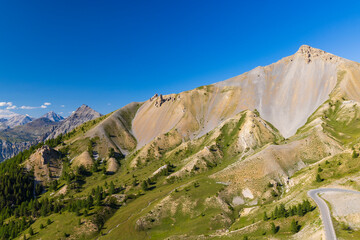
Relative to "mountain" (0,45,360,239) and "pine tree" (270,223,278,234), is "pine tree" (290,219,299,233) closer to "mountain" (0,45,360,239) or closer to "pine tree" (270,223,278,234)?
"mountain" (0,45,360,239)

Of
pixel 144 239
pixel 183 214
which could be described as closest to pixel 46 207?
pixel 144 239

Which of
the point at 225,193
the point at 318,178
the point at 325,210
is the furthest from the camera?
the point at 225,193

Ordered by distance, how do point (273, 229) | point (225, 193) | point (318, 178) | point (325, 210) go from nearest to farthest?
point (325, 210) < point (273, 229) < point (318, 178) < point (225, 193)

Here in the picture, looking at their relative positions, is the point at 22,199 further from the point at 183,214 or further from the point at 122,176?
the point at 183,214

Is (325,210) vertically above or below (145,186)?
below

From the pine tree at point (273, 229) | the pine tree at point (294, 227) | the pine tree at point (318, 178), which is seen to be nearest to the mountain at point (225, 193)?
the pine tree at point (294, 227)

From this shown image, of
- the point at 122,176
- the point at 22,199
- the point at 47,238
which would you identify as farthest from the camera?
the point at 122,176

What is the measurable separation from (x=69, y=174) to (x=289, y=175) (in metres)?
191

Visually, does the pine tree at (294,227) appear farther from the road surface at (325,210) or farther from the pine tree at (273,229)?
the road surface at (325,210)

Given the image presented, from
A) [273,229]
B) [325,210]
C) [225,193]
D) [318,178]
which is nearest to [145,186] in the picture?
[225,193]

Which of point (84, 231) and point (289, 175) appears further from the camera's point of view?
point (289, 175)

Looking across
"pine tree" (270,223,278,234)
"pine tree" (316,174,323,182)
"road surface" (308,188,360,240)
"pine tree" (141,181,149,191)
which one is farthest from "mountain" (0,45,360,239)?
"road surface" (308,188,360,240)

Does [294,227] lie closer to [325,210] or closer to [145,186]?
[325,210]

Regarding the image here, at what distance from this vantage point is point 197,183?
13212 cm
